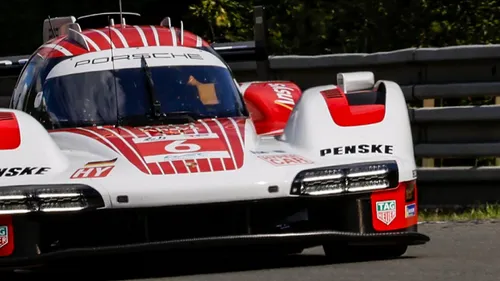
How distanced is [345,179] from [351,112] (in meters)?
0.82

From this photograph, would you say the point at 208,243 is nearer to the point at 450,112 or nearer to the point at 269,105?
the point at 269,105

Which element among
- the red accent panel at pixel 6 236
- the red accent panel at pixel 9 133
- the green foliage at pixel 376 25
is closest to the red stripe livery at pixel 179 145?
the red accent panel at pixel 9 133

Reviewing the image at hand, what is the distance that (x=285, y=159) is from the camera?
774cm

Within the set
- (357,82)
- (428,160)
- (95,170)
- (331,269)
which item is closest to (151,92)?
(357,82)

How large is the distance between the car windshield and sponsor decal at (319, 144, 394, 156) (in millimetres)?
1219

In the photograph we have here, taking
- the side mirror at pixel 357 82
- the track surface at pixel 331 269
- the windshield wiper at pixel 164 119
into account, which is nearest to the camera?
the track surface at pixel 331 269

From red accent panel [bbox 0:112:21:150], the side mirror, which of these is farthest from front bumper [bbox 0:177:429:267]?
the side mirror

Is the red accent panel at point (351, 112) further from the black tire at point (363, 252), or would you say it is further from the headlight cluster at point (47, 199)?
the headlight cluster at point (47, 199)

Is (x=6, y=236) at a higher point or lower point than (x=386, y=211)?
higher

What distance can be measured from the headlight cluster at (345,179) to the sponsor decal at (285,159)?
5.9 inches

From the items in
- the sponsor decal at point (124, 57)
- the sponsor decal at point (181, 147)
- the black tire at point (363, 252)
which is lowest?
the black tire at point (363, 252)

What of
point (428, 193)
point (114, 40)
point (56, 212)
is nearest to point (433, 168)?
point (428, 193)

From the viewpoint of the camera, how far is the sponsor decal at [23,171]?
7.42 metres

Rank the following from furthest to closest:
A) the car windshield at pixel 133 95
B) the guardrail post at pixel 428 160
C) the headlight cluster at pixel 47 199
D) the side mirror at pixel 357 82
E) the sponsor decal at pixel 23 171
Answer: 1. the guardrail post at pixel 428 160
2. the side mirror at pixel 357 82
3. the car windshield at pixel 133 95
4. the sponsor decal at pixel 23 171
5. the headlight cluster at pixel 47 199
